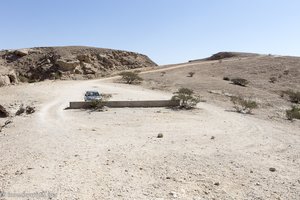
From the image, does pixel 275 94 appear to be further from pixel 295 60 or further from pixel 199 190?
pixel 199 190

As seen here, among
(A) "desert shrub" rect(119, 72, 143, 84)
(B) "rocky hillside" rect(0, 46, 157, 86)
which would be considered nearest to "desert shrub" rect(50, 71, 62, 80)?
(B) "rocky hillside" rect(0, 46, 157, 86)

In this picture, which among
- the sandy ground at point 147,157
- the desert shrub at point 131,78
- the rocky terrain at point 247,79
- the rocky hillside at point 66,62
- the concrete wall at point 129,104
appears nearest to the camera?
the sandy ground at point 147,157

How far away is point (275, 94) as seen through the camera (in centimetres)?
3509

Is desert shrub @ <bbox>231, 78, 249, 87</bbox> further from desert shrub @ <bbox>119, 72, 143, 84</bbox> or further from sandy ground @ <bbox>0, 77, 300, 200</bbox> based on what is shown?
sandy ground @ <bbox>0, 77, 300, 200</bbox>

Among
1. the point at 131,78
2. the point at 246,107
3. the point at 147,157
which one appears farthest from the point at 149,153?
the point at 131,78

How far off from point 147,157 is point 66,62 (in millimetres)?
46243

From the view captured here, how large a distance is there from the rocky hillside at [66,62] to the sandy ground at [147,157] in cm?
3374

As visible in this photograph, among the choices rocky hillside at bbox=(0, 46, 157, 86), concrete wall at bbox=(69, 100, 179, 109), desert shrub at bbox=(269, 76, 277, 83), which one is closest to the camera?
concrete wall at bbox=(69, 100, 179, 109)

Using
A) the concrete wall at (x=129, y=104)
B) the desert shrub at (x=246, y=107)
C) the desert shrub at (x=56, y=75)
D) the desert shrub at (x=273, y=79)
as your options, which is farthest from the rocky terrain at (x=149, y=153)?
the desert shrub at (x=56, y=75)

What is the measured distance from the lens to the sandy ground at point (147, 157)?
9961mm

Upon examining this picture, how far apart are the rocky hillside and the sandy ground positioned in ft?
111

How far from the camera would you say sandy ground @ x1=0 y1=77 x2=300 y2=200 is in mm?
9961

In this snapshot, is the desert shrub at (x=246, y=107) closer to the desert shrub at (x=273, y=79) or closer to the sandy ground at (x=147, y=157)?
the sandy ground at (x=147, y=157)

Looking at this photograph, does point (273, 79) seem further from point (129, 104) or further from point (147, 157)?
point (147, 157)
